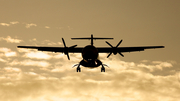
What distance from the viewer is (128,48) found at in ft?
140

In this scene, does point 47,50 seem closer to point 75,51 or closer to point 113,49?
point 75,51

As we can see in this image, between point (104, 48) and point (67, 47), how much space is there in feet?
24.3

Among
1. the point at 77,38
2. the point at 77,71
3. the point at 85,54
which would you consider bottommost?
the point at 77,71

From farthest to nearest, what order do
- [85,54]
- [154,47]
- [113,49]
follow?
[154,47]
[113,49]
[85,54]

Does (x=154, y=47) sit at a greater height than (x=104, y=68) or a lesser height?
greater

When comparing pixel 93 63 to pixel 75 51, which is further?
pixel 75 51

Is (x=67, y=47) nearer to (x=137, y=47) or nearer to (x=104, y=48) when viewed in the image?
(x=104, y=48)

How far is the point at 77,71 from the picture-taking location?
39.2m

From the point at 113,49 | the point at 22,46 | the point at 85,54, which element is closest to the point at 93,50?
the point at 85,54

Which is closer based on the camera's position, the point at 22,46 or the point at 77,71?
the point at 77,71

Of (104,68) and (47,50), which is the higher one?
(47,50)

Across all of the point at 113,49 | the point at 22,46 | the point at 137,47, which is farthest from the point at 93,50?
the point at 22,46

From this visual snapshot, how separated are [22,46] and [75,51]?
32.2 ft

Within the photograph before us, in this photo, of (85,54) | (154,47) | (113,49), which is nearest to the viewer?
(85,54)
